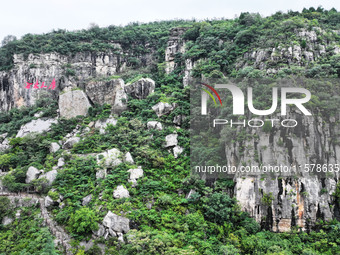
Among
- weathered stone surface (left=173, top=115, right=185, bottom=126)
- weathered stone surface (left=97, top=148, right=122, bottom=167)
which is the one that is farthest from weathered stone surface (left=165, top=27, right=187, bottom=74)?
weathered stone surface (left=97, top=148, right=122, bottom=167)

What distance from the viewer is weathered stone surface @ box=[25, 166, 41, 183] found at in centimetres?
2086

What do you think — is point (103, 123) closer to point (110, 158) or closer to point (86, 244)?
point (110, 158)

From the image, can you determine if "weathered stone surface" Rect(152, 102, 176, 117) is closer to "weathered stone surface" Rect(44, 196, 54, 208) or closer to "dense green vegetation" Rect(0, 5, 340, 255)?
"dense green vegetation" Rect(0, 5, 340, 255)

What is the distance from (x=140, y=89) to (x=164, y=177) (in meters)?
13.5

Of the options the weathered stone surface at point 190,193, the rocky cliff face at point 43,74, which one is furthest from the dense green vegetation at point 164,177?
the rocky cliff face at point 43,74

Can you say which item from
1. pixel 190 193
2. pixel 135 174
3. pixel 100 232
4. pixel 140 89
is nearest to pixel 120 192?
pixel 135 174

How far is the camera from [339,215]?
16375mm

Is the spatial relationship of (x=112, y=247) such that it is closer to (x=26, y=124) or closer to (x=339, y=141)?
(x=339, y=141)

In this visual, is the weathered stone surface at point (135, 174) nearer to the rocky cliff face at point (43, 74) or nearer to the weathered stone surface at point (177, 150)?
the weathered stone surface at point (177, 150)

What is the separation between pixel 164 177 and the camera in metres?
20.0

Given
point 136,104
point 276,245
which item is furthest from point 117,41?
point 276,245

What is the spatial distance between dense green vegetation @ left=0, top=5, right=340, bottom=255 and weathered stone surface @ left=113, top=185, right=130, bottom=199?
448mm

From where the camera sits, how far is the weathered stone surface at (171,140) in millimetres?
22992

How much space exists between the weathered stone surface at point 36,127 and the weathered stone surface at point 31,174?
722 centimetres
